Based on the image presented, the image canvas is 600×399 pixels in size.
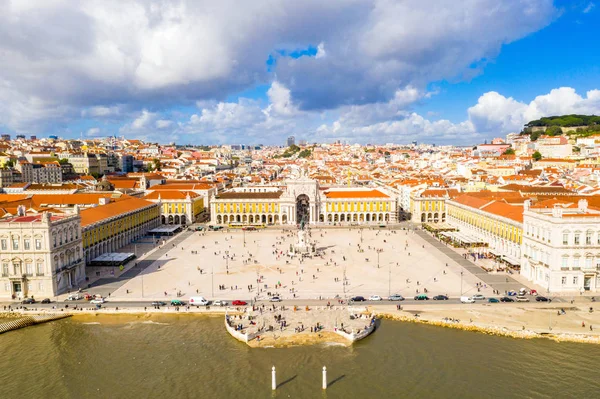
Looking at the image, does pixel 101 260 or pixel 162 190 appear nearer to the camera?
pixel 101 260

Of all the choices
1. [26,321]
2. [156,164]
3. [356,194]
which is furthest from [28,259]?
[156,164]

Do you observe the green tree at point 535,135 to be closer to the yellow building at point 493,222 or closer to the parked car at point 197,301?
the yellow building at point 493,222

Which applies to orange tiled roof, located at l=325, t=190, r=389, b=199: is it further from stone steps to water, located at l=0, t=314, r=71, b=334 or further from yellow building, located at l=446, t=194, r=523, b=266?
stone steps to water, located at l=0, t=314, r=71, b=334

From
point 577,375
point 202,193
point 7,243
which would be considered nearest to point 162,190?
point 202,193

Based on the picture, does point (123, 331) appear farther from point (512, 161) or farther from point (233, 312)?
point (512, 161)

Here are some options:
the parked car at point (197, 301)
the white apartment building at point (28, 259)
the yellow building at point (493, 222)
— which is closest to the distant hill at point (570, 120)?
the yellow building at point (493, 222)
